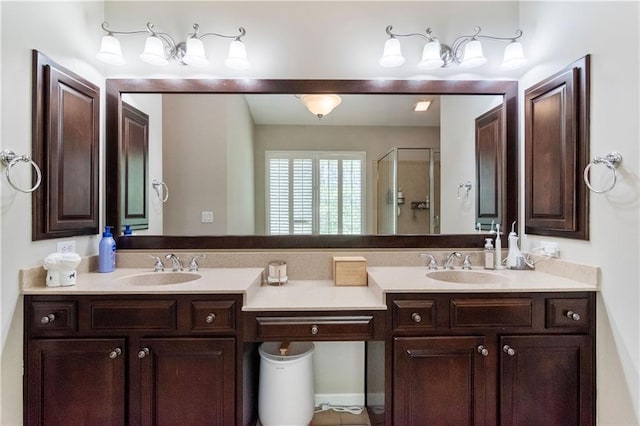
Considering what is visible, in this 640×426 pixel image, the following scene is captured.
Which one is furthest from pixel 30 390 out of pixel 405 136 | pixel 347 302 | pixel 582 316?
pixel 582 316

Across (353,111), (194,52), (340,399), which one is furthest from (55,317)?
(353,111)

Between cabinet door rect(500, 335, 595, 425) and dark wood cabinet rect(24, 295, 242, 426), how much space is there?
4.11 feet

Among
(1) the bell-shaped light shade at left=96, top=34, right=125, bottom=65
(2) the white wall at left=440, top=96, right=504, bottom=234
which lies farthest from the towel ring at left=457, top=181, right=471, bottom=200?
(1) the bell-shaped light shade at left=96, top=34, right=125, bottom=65

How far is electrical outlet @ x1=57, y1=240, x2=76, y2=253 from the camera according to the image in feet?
5.42

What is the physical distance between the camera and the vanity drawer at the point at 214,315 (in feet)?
4.77

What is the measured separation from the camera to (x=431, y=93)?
2.02m

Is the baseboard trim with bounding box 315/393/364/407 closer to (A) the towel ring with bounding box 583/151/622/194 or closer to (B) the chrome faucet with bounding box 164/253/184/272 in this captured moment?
(B) the chrome faucet with bounding box 164/253/184/272

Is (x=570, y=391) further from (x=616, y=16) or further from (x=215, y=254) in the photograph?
(x=215, y=254)

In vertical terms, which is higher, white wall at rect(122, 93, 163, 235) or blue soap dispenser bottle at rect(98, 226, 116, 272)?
white wall at rect(122, 93, 163, 235)

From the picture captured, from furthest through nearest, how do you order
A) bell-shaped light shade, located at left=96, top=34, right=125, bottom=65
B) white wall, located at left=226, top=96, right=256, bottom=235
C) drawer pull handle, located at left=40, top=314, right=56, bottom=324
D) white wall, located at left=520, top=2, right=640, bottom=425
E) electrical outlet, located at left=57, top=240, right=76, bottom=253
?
white wall, located at left=226, top=96, right=256, bottom=235
bell-shaped light shade, located at left=96, top=34, right=125, bottom=65
electrical outlet, located at left=57, top=240, right=76, bottom=253
drawer pull handle, located at left=40, top=314, right=56, bottom=324
white wall, located at left=520, top=2, right=640, bottom=425

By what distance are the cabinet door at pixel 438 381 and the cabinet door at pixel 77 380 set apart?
4.10ft

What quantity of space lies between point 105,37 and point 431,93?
6.28 feet

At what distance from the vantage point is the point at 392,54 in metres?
1.86

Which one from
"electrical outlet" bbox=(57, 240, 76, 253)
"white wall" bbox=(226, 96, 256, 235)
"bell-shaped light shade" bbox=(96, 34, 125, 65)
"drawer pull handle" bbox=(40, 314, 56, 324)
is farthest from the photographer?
"white wall" bbox=(226, 96, 256, 235)
